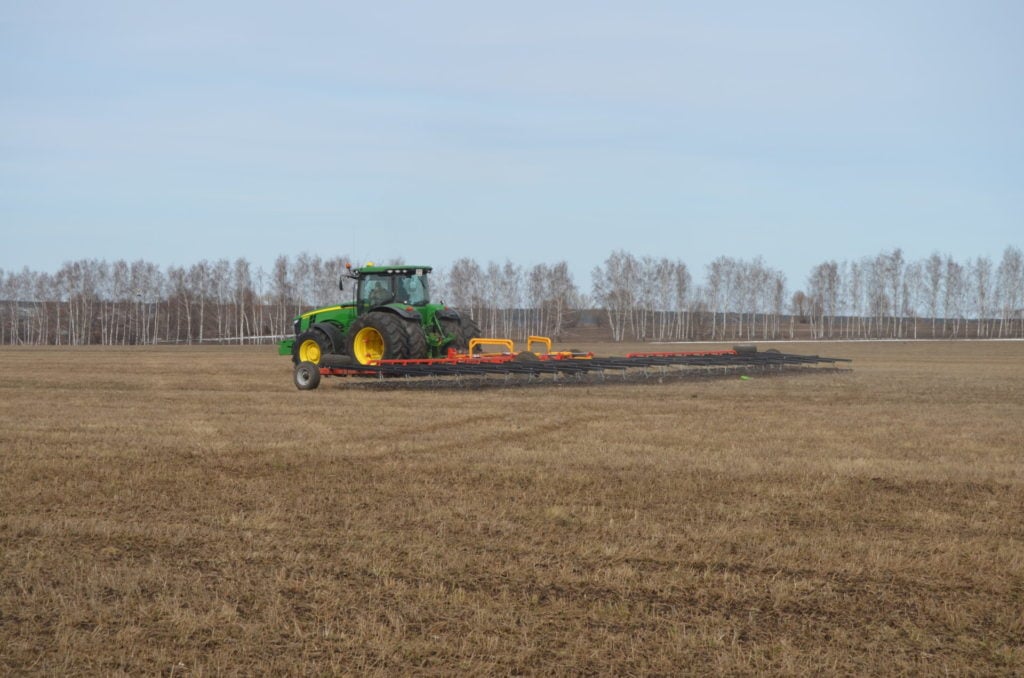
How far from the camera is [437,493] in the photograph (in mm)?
7656

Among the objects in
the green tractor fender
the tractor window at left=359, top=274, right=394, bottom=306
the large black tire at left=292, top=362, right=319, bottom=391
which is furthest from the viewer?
the tractor window at left=359, top=274, right=394, bottom=306

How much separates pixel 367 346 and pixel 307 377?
148 cm

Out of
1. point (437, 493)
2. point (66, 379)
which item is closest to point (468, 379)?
point (66, 379)

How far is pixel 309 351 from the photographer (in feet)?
65.5

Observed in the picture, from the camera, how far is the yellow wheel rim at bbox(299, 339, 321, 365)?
782 inches

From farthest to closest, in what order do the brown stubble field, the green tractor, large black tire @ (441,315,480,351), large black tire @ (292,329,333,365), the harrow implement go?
1. large black tire @ (292,329,333,365)
2. large black tire @ (441,315,480,351)
3. the green tractor
4. the harrow implement
5. the brown stubble field

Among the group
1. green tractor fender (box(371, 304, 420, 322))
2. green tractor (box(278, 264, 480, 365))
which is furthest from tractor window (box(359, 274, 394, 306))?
green tractor fender (box(371, 304, 420, 322))

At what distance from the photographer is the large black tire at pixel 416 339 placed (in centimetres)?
1802

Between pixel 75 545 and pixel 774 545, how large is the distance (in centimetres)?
457

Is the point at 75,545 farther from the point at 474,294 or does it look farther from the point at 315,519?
the point at 474,294

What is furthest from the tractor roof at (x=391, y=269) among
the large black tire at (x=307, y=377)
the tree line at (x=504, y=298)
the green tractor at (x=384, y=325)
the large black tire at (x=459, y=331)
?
the tree line at (x=504, y=298)

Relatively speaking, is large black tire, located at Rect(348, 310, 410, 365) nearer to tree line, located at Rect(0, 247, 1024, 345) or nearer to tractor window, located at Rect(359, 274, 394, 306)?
tractor window, located at Rect(359, 274, 394, 306)

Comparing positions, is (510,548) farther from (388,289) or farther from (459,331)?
(459,331)

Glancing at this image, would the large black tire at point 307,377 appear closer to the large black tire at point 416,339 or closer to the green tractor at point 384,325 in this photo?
the green tractor at point 384,325
